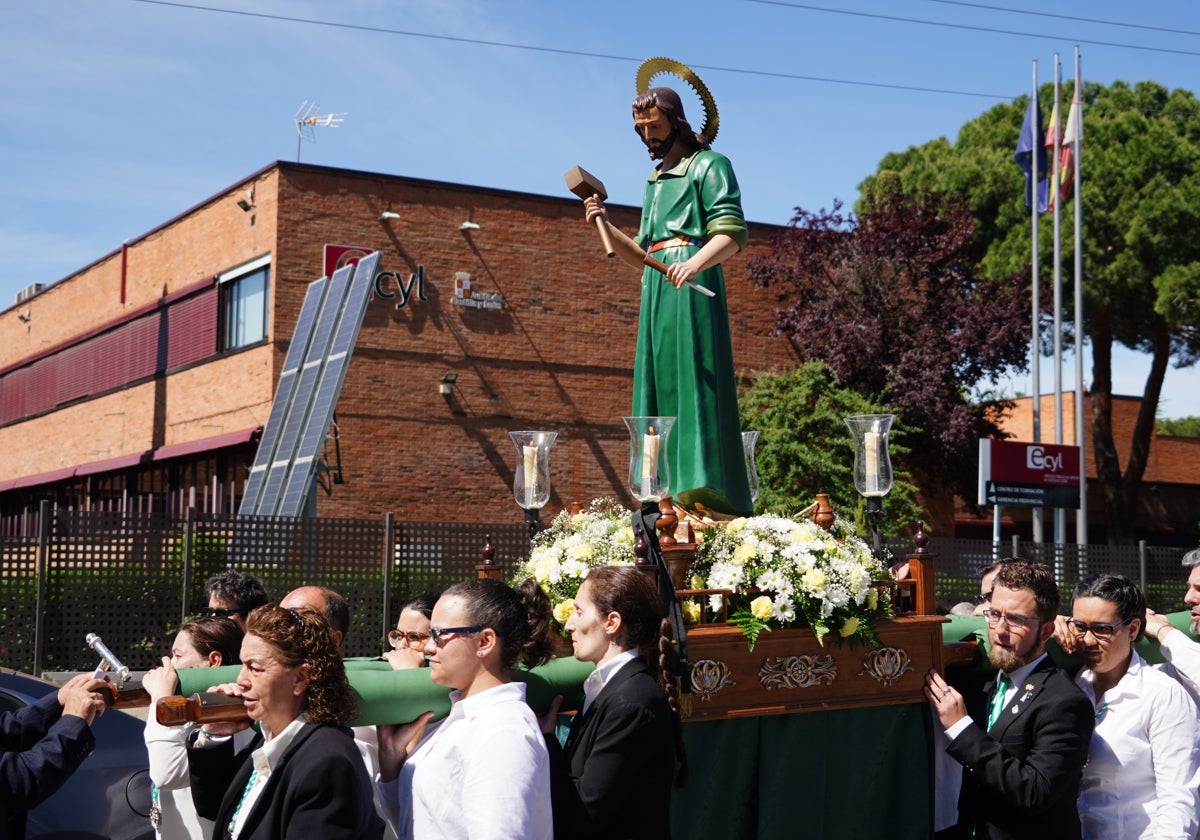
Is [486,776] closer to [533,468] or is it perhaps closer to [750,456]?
[533,468]

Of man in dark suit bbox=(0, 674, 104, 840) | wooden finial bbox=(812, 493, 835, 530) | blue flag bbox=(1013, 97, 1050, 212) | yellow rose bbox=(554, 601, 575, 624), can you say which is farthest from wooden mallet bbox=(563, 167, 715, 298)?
blue flag bbox=(1013, 97, 1050, 212)

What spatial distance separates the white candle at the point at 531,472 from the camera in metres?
5.89

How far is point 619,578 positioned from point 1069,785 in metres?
1.61

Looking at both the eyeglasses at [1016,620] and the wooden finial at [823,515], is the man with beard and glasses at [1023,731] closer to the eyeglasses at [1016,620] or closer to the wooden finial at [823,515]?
the eyeglasses at [1016,620]

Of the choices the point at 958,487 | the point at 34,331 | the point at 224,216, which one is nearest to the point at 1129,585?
the point at 224,216

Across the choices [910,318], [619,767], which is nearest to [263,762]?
[619,767]

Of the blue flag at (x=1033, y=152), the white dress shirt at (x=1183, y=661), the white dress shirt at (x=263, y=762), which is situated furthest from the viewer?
the blue flag at (x=1033, y=152)

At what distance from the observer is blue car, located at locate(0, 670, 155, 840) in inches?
232

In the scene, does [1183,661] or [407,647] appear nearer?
[407,647]

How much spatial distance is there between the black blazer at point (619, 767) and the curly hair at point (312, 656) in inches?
24.5

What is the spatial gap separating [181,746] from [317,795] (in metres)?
0.95

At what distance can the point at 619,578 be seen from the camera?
409 cm

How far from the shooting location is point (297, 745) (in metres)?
3.49

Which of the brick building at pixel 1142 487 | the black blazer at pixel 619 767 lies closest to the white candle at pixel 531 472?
the black blazer at pixel 619 767
